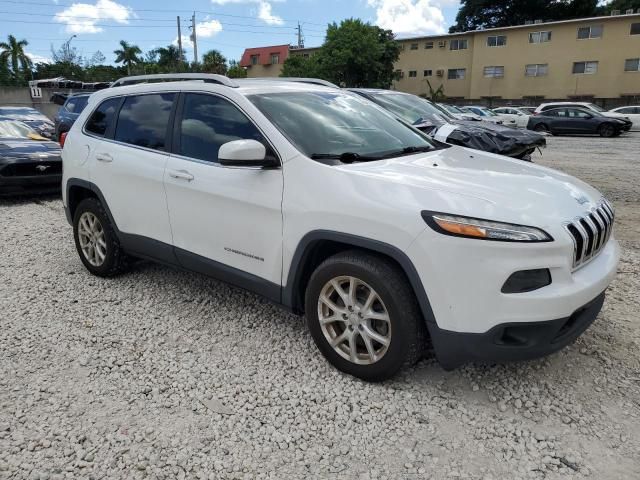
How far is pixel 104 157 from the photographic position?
14.0 feet

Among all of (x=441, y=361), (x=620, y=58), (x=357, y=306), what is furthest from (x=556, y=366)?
(x=620, y=58)

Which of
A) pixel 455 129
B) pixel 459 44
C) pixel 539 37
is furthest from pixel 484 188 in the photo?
pixel 459 44

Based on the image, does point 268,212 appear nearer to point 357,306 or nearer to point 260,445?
point 357,306

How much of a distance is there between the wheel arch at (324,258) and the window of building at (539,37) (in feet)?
152

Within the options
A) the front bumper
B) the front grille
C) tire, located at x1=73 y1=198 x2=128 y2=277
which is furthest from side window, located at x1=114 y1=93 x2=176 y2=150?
the front grille

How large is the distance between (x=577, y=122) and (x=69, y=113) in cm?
2048

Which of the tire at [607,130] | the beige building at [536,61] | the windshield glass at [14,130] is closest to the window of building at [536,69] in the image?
the beige building at [536,61]

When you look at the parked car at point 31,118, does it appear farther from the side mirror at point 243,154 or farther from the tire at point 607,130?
the tire at point 607,130

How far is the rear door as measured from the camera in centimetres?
384

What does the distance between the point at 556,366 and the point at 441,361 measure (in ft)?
3.09

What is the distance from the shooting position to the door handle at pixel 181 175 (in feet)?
11.6

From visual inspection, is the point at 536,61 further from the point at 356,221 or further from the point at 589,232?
the point at 356,221

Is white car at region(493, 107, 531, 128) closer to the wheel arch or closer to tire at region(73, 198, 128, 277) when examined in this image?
tire at region(73, 198, 128, 277)

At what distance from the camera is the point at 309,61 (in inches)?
1837
